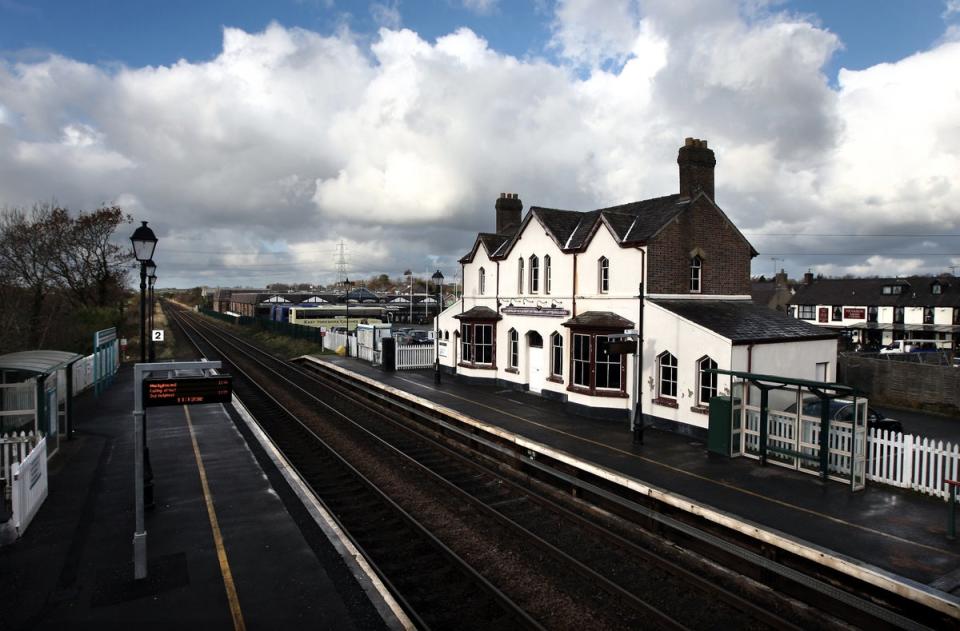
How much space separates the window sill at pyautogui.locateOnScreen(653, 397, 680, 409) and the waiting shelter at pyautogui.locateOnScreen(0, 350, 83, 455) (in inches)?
655

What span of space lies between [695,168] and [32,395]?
70.5 ft

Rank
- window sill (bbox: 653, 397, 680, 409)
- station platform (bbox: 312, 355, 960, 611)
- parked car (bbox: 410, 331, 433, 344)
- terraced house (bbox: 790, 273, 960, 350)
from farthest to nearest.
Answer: terraced house (bbox: 790, 273, 960, 350), parked car (bbox: 410, 331, 433, 344), window sill (bbox: 653, 397, 680, 409), station platform (bbox: 312, 355, 960, 611)

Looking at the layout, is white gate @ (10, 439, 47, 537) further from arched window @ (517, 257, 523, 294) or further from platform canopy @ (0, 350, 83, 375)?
arched window @ (517, 257, 523, 294)

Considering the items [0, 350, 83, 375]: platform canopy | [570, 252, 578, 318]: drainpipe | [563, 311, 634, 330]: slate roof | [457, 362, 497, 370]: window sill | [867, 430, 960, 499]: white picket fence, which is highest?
[570, 252, 578, 318]: drainpipe

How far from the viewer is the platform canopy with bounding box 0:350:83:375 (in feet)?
42.1

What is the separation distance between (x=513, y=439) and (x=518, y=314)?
30.6ft

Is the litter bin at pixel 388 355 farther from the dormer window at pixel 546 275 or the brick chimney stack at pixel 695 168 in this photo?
the brick chimney stack at pixel 695 168

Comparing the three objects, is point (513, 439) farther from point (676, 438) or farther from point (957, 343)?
point (957, 343)

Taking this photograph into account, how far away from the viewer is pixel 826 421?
12.6m

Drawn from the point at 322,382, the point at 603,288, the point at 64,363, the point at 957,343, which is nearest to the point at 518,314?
the point at 603,288

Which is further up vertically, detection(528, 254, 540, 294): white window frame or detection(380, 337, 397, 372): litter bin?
detection(528, 254, 540, 294): white window frame

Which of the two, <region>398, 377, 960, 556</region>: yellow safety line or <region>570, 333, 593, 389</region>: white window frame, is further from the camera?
<region>570, 333, 593, 389</region>: white window frame

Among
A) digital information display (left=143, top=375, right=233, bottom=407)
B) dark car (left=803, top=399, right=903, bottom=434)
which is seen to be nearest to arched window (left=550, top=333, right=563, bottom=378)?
dark car (left=803, top=399, right=903, bottom=434)

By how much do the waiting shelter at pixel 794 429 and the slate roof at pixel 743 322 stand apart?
1.93 meters
